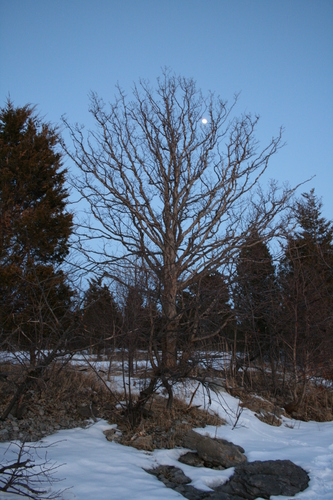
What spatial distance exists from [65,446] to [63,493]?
138 centimetres

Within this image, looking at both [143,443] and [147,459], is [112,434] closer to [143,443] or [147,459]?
[143,443]

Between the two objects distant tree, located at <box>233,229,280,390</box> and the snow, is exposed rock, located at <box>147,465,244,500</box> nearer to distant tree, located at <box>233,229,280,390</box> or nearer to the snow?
the snow

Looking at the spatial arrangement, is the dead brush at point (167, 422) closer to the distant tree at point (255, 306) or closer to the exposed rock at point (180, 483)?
the exposed rock at point (180, 483)

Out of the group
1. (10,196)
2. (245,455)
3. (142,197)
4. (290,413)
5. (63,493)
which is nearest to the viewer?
(63,493)

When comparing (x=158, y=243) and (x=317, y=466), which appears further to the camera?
(x=158, y=243)

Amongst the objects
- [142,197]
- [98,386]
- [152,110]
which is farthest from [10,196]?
[98,386]

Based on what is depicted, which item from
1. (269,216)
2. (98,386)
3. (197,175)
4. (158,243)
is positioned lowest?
(98,386)

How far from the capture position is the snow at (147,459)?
3737 millimetres

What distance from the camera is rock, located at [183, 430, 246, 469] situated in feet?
16.7

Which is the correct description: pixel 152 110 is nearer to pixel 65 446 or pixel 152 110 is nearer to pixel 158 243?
pixel 158 243

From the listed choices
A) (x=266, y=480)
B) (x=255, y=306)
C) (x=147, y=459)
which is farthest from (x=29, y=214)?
(x=266, y=480)

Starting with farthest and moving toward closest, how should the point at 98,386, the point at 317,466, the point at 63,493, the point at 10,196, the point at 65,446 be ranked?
the point at 10,196
the point at 98,386
the point at 317,466
the point at 65,446
the point at 63,493

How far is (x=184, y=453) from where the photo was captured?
5320mm

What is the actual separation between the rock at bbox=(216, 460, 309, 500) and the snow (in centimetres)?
11
